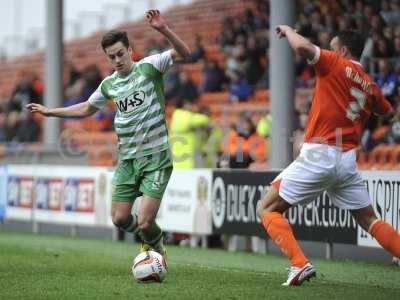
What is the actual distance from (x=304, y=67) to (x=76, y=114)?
11.7m

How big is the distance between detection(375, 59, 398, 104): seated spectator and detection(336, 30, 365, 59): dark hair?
26.6ft

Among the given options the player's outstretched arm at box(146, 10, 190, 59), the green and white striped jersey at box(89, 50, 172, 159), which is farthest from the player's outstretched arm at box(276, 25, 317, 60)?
the green and white striped jersey at box(89, 50, 172, 159)

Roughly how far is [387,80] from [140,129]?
8.76 metres

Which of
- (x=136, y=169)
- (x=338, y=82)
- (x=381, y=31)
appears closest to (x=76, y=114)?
(x=136, y=169)

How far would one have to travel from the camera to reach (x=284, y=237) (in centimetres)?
979

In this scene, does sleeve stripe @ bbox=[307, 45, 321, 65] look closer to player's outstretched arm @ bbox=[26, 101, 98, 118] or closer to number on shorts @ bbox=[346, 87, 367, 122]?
number on shorts @ bbox=[346, 87, 367, 122]

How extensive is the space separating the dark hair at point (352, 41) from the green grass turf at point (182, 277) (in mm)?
2139

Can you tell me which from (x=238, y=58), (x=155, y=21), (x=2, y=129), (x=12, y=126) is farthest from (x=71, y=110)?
(x=2, y=129)

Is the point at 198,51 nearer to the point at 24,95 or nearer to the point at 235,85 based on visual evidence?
the point at 235,85

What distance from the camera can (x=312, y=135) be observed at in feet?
31.9

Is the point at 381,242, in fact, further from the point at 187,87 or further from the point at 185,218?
the point at 187,87

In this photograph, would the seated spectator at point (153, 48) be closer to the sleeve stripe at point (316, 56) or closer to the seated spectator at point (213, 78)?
the seated spectator at point (213, 78)

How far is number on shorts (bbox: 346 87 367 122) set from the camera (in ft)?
31.9

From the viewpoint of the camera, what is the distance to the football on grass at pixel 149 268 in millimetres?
10125
